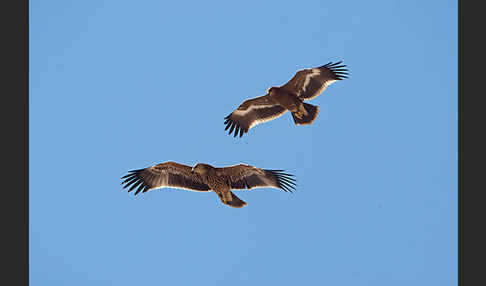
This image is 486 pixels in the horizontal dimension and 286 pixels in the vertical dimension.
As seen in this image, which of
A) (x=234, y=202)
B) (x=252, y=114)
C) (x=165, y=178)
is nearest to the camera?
(x=234, y=202)

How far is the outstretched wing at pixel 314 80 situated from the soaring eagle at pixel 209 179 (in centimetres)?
194

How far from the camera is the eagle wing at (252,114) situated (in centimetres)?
989

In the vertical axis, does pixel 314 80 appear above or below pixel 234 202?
above

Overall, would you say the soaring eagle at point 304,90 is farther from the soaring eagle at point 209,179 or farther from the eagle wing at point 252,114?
the soaring eagle at point 209,179

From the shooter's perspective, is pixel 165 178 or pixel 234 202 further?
pixel 165 178

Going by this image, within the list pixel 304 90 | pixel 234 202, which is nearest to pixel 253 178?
pixel 234 202

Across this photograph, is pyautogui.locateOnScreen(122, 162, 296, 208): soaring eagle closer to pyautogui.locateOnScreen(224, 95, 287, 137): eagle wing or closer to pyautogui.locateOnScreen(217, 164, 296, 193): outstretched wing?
pyautogui.locateOnScreen(217, 164, 296, 193): outstretched wing

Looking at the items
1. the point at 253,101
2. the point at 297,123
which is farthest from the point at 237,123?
the point at 297,123

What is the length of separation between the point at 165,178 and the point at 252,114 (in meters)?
2.66

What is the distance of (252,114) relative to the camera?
1007cm

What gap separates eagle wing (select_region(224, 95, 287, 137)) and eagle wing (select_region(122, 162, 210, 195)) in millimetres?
1765

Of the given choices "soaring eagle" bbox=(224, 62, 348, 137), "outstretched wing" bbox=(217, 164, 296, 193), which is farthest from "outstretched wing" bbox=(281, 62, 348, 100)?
"outstretched wing" bbox=(217, 164, 296, 193)

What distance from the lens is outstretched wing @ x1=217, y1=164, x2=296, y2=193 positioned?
852 centimetres

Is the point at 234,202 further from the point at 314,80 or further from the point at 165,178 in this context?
the point at 314,80
